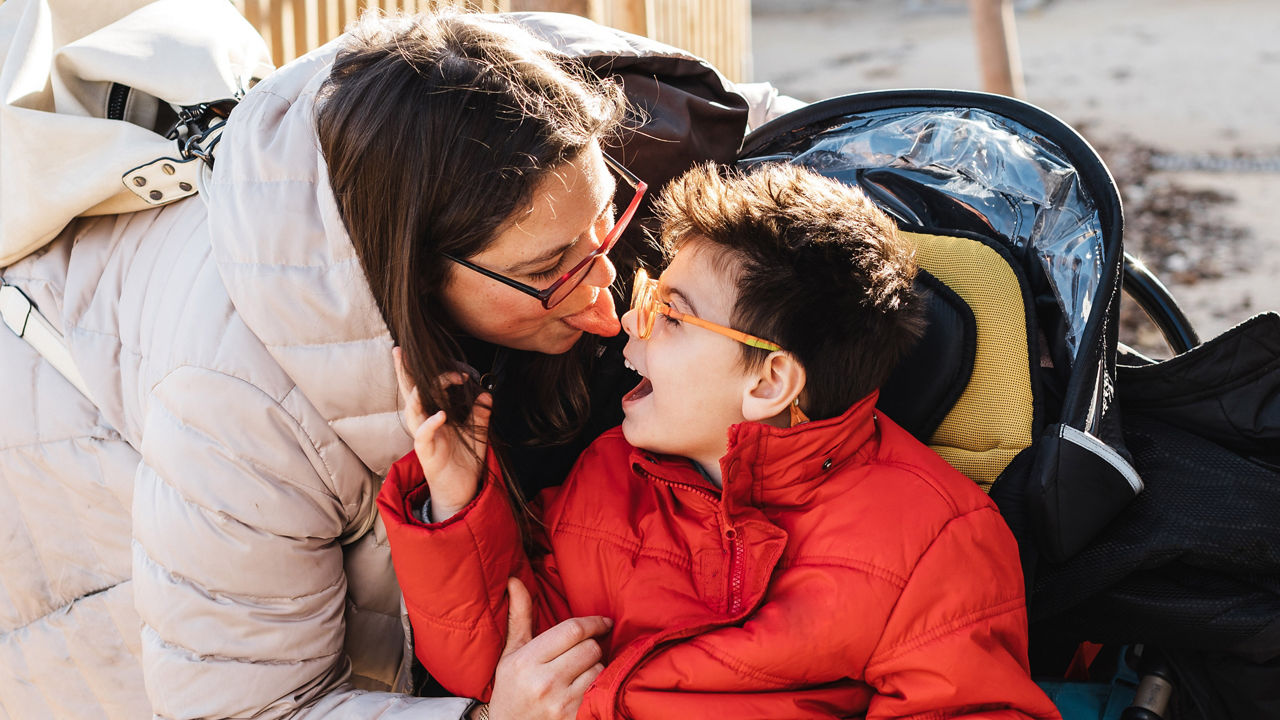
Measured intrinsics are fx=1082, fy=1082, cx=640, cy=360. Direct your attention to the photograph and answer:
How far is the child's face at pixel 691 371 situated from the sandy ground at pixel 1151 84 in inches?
138

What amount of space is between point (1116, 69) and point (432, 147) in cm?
883

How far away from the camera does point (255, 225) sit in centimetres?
155

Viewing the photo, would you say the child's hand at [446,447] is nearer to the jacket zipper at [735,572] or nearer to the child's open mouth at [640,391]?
the child's open mouth at [640,391]

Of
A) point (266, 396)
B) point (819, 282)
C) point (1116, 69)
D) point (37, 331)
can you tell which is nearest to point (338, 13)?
point (37, 331)

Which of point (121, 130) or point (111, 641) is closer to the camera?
point (121, 130)

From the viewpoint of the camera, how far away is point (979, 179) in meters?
2.07

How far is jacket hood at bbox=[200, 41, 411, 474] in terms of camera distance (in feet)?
5.11

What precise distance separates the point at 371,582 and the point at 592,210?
0.77 meters

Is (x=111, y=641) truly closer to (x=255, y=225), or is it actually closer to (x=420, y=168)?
(x=255, y=225)

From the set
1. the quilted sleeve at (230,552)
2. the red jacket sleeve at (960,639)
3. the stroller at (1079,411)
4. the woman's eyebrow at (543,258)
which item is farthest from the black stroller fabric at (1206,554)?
the quilted sleeve at (230,552)

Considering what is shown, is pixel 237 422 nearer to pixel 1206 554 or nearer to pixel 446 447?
pixel 446 447

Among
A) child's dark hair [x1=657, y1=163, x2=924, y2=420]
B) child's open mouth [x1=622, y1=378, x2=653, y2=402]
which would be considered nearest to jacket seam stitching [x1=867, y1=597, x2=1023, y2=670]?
child's dark hair [x1=657, y1=163, x2=924, y2=420]

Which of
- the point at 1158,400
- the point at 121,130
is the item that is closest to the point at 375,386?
the point at 121,130

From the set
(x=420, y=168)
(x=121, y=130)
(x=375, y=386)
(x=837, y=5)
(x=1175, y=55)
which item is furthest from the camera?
(x=837, y=5)
